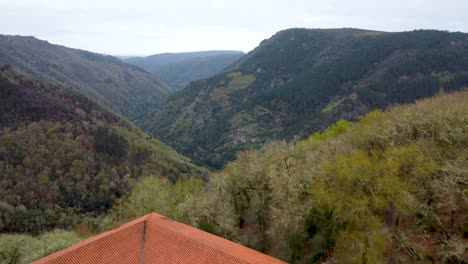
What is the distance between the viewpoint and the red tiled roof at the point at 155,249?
1096 inches

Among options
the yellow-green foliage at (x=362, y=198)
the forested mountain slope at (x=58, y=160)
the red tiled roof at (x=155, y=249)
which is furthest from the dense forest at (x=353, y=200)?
the forested mountain slope at (x=58, y=160)

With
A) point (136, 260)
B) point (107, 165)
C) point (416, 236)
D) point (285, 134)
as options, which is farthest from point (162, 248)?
point (285, 134)

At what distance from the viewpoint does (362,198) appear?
27531 millimetres

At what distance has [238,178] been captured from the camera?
130 ft

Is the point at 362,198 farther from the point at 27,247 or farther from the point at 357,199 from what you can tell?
the point at 27,247

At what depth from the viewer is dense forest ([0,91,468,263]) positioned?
26.2 m

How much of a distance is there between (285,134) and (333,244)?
524ft

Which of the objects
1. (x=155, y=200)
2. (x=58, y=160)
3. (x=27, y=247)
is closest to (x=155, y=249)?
(x=155, y=200)

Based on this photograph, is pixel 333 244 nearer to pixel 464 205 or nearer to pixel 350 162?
pixel 350 162

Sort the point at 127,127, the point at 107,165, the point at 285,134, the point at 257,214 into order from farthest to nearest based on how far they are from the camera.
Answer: the point at 285,134 < the point at 127,127 < the point at 107,165 < the point at 257,214

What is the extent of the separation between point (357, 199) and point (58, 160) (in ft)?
316

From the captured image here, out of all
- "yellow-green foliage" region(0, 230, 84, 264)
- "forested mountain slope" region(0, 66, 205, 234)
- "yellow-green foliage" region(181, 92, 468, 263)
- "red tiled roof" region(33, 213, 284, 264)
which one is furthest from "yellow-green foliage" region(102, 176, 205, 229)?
"forested mountain slope" region(0, 66, 205, 234)

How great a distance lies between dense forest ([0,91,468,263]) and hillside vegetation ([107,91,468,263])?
0.10 metres

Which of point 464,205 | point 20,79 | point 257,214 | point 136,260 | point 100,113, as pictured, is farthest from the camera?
point 100,113
